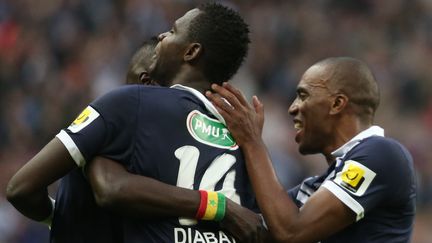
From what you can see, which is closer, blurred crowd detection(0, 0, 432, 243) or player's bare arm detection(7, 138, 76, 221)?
player's bare arm detection(7, 138, 76, 221)

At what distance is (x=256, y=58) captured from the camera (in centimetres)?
1563

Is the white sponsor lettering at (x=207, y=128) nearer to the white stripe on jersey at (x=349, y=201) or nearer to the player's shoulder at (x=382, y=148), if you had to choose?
the white stripe on jersey at (x=349, y=201)

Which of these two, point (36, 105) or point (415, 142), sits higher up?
point (36, 105)

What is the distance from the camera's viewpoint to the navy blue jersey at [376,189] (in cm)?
590

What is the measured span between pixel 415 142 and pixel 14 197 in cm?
984

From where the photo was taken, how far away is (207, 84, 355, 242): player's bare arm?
577 cm

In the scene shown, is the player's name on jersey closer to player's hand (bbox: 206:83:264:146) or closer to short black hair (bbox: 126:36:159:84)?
player's hand (bbox: 206:83:264:146)

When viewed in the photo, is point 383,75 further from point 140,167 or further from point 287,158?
point 140,167

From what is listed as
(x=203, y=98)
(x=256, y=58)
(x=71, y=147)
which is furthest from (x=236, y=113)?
(x=256, y=58)

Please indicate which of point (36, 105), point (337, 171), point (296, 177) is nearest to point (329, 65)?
point (337, 171)

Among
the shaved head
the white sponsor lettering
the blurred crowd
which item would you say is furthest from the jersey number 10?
the blurred crowd

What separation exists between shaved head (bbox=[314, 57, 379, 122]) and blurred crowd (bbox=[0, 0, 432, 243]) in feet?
22.3

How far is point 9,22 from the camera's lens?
623 inches

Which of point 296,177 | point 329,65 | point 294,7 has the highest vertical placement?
point 294,7
